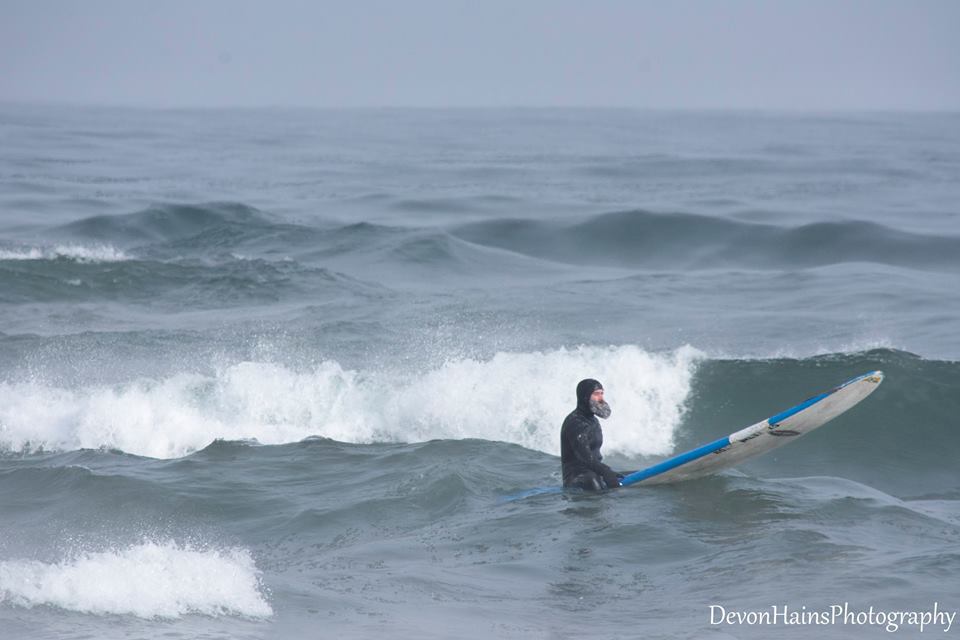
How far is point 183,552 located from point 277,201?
26211mm

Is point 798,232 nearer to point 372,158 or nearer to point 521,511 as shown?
point 521,511

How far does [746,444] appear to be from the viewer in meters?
11.1

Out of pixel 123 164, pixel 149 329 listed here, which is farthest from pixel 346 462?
pixel 123 164

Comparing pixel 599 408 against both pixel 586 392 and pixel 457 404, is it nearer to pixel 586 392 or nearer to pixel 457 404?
pixel 586 392

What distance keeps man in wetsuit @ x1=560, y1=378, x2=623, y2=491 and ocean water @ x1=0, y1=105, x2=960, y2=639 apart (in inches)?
8.4

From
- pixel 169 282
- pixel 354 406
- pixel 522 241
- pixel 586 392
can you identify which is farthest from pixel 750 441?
pixel 522 241

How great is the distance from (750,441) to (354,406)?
6754 mm

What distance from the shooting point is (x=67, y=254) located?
24641 millimetres

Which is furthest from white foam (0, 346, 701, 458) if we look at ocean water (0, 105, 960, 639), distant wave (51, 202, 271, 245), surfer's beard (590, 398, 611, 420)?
distant wave (51, 202, 271, 245)

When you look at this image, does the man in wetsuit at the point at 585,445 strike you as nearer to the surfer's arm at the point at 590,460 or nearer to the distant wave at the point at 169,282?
the surfer's arm at the point at 590,460

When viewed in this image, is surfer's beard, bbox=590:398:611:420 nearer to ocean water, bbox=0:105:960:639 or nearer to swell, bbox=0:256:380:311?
ocean water, bbox=0:105:960:639

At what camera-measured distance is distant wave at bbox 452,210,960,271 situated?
27.0 metres

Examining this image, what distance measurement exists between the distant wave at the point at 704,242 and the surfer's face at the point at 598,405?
54.0 ft

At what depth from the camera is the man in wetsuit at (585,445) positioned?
35.2 feet
